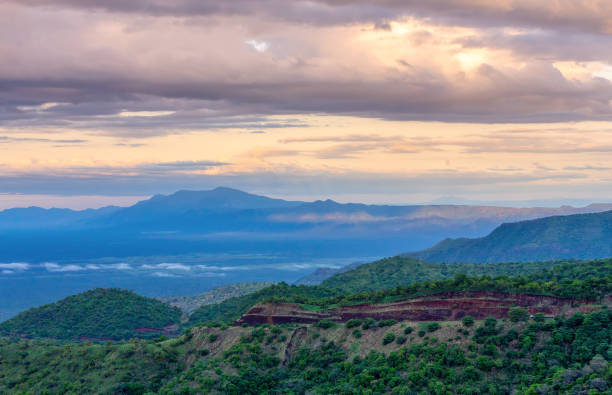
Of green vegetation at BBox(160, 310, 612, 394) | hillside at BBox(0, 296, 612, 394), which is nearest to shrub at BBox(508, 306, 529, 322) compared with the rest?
hillside at BBox(0, 296, 612, 394)

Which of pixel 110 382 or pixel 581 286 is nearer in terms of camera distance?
pixel 581 286

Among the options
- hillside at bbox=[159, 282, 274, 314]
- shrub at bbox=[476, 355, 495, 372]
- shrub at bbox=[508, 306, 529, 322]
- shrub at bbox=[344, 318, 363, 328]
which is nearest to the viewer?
shrub at bbox=[476, 355, 495, 372]

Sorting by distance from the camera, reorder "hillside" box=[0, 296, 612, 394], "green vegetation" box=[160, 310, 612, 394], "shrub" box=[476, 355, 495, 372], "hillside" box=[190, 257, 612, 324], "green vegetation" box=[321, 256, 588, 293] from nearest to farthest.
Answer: "green vegetation" box=[160, 310, 612, 394] < "hillside" box=[0, 296, 612, 394] < "shrub" box=[476, 355, 495, 372] < "hillside" box=[190, 257, 612, 324] < "green vegetation" box=[321, 256, 588, 293]

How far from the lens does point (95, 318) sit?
120m

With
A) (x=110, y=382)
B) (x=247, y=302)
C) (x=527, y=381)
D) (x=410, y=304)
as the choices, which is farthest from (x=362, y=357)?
(x=247, y=302)

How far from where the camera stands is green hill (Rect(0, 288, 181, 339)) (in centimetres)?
11341

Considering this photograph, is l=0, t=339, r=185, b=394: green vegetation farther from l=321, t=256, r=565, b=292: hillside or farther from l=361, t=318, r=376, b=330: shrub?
l=321, t=256, r=565, b=292: hillside

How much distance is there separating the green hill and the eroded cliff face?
4790 centimetres

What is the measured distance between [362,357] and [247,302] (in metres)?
57.2

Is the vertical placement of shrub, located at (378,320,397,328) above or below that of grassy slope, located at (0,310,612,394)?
above

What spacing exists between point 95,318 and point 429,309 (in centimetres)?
7604

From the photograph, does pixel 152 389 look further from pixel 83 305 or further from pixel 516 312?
pixel 83 305

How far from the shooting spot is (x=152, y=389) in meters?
60.8

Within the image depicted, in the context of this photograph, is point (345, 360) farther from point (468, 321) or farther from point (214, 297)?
point (214, 297)
